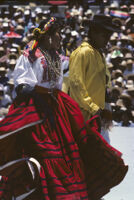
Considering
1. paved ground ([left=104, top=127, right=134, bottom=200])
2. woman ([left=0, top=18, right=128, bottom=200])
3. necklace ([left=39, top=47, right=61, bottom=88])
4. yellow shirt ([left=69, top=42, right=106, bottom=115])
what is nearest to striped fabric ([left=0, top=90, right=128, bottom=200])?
woman ([left=0, top=18, right=128, bottom=200])

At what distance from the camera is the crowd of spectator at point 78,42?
28.5 ft

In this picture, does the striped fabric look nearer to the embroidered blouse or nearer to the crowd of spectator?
the embroidered blouse

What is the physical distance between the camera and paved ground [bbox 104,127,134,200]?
4.28 m

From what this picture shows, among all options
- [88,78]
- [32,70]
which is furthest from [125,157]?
[32,70]

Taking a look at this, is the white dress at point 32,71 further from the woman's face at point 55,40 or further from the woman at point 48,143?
the woman's face at point 55,40

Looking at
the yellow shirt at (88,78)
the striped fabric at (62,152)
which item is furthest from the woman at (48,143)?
the yellow shirt at (88,78)

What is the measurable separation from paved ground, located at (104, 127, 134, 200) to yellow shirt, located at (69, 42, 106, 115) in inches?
32.9

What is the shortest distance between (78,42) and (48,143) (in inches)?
250

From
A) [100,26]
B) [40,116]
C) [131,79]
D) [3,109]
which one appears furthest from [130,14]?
[40,116]

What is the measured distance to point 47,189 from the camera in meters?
3.29

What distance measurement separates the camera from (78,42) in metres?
9.52

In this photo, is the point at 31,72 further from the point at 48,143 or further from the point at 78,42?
the point at 78,42

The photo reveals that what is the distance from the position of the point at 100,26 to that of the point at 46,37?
0.58m

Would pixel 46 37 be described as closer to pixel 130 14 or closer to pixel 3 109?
pixel 3 109
